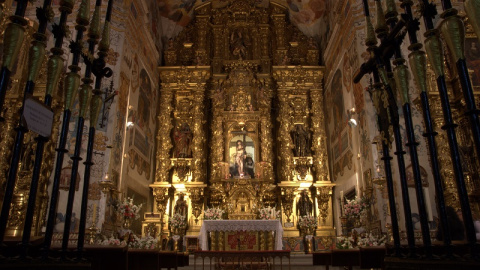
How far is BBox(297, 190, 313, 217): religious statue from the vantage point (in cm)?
1568

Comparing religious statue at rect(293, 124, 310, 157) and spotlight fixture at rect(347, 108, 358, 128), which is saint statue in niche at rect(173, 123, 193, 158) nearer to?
religious statue at rect(293, 124, 310, 157)

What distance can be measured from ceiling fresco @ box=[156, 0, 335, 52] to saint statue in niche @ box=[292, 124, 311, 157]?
4388mm

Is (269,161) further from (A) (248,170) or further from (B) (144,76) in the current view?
(B) (144,76)

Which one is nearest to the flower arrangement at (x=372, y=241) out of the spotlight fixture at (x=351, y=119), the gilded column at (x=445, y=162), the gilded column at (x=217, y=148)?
the gilded column at (x=445, y=162)

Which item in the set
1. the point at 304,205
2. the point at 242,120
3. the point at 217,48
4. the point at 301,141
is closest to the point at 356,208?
the point at 304,205

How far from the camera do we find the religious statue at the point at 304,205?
51.4 feet

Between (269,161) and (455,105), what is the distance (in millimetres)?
8225

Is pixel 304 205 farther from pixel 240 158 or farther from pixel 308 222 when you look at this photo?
pixel 240 158

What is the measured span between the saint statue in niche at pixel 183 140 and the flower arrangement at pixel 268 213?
4231 millimetres

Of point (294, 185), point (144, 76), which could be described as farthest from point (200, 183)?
point (144, 76)

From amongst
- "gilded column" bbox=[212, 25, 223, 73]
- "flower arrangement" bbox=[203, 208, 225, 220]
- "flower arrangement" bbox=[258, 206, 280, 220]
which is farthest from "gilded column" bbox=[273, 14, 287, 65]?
"flower arrangement" bbox=[203, 208, 225, 220]

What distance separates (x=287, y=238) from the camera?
15117 mm

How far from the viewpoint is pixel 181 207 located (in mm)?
15656

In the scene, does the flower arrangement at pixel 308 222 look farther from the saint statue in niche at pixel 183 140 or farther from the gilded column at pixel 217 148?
the saint statue in niche at pixel 183 140
